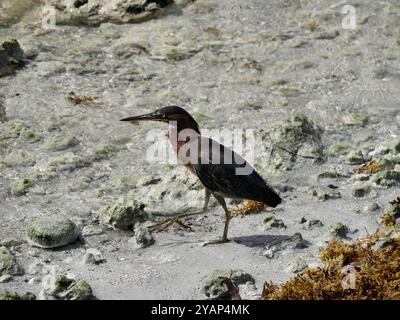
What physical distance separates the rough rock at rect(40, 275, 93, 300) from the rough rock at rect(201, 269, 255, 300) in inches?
44.2

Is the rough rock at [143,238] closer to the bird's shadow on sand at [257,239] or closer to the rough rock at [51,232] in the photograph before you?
the rough rock at [51,232]

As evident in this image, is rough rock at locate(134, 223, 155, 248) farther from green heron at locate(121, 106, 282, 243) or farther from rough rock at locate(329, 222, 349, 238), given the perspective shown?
rough rock at locate(329, 222, 349, 238)

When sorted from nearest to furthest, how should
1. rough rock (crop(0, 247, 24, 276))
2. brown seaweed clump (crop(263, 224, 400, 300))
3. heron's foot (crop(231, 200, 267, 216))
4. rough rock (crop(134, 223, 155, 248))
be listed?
brown seaweed clump (crop(263, 224, 400, 300)), rough rock (crop(0, 247, 24, 276)), rough rock (crop(134, 223, 155, 248)), heron's foot (crop(231, 200, 267, 216))

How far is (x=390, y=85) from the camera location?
12984 millimetres

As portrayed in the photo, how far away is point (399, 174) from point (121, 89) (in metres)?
4.98

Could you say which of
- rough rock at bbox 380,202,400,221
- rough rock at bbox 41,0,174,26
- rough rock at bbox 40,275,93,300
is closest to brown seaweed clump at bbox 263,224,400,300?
rough rock at bbox 380,202,400,221

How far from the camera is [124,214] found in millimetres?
9617

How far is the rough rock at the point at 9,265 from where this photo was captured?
28.3ft

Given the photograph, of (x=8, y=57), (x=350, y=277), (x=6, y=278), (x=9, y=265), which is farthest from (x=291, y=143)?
(x=8, y=57)

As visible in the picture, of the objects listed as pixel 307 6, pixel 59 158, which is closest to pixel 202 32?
pixel 307 6

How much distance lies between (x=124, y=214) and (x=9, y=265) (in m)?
1.54

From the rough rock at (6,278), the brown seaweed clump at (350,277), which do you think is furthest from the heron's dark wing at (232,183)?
the rough rock at (6,278)

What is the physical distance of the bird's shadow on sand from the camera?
356 inches
